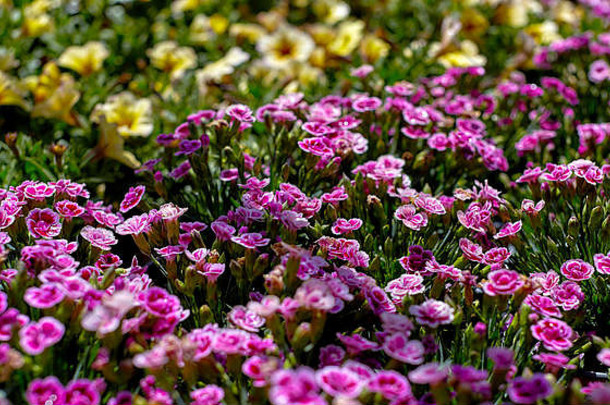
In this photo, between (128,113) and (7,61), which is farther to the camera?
(7,61)

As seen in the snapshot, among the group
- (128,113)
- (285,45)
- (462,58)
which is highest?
(462,58)

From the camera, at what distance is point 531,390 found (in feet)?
4.43

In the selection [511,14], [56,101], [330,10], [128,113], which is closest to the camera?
[56,101]

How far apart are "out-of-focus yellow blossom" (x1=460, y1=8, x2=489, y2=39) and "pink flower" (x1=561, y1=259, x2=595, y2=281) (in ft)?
7.86

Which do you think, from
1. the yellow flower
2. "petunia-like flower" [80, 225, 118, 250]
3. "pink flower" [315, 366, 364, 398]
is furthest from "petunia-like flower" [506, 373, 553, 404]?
the yellow flower

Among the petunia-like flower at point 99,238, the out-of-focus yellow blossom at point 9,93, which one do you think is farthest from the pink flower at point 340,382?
the out-of-focus yellow blossom at point 9,93

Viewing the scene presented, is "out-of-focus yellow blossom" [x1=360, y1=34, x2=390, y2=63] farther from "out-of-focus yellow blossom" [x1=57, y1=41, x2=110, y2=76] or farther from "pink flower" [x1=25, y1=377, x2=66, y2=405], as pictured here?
"pink flower" [x1=25, y1=377, x2=66, y2=405]

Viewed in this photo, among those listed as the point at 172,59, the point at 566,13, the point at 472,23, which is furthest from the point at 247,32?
the point at 566,13

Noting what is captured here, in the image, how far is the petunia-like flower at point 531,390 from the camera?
1338 mm

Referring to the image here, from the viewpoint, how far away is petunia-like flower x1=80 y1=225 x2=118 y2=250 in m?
1.82

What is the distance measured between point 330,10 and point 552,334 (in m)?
3.06

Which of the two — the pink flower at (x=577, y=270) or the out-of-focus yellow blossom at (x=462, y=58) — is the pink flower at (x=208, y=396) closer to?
the pink flower at (x=577, y=270)

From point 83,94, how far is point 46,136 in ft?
1.29

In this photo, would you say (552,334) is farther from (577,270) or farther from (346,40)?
(346,40)
